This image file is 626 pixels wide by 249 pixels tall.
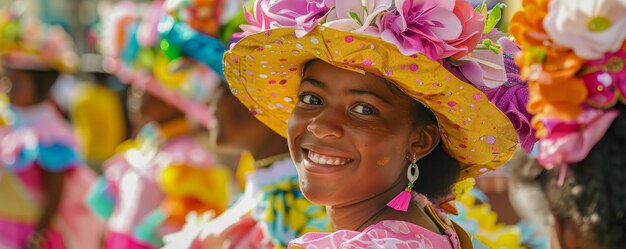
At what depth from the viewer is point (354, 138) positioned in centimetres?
301

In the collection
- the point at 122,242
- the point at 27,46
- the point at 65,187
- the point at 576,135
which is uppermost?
the point at 576,135

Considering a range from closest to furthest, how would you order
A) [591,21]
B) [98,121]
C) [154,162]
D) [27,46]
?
[591,21] → [154,162] → [27,46] → [98,121]

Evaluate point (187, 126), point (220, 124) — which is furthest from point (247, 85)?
point (187, 126)

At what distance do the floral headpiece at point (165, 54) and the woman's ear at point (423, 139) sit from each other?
205cm

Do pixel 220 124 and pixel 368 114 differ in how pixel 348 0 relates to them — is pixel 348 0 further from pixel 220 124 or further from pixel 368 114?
pixel 220 124

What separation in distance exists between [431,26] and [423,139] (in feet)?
1.25

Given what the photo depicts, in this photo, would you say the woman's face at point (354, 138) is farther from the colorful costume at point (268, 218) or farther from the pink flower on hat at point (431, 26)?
the colorful costume at point (268, 218)

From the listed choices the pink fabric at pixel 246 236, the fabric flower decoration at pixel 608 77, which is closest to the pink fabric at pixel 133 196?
the pink fabric at pixel 246 236

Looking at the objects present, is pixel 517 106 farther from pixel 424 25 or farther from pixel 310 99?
pixel 310 99

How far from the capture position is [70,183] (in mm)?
7168

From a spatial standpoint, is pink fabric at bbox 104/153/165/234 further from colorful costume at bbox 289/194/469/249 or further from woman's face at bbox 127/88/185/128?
colorful costume at bbox 289/194/469/249

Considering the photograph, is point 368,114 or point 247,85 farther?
point 247,85

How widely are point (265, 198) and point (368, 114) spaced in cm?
145

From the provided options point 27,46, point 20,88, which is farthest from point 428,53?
point 27,46
